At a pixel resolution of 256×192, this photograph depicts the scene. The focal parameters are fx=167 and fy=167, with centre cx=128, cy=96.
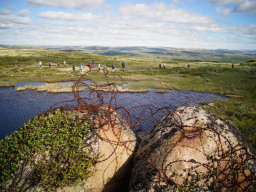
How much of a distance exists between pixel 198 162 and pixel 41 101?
2560 centimetres

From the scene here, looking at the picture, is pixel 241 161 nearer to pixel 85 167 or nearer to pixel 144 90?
pixel 85 167

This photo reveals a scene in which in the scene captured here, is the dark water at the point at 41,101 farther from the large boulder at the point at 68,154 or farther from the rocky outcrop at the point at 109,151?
the large boulder at the point at 68,154

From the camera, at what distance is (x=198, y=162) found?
17.8ft

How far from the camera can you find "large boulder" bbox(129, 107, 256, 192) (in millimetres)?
5355

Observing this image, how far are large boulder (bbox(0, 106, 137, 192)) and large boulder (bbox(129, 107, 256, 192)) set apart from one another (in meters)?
1.04

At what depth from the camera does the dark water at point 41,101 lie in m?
19.2

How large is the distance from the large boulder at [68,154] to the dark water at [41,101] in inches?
418

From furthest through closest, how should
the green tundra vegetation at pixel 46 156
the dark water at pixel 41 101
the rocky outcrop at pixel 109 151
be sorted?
1. the dark water at pixel 41 101
2. the rocky outcrop at pixel 109 151
3. the green tundra vegetation at pixel 46 156

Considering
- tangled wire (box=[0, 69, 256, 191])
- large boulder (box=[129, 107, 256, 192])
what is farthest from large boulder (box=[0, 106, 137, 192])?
large boulder (box=[129, 107, 256, 192])

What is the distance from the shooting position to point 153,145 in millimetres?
6520

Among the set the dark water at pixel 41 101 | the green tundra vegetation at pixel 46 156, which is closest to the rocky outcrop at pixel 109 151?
the green tundra vegetation at pixel 46 156

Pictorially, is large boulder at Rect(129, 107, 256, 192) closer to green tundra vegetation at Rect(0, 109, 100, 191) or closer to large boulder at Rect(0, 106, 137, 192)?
large boulder at Rect(0, 106, 137, 192)

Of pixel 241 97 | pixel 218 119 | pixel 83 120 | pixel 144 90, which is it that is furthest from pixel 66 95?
pixel 241 97

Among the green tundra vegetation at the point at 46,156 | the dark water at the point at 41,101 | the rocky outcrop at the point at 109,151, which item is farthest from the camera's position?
the dark water at the point at 41,101
